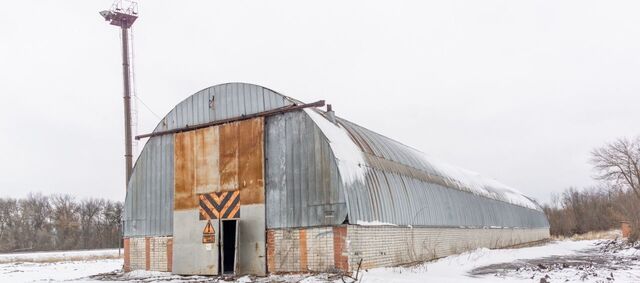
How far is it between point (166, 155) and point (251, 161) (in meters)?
4.23

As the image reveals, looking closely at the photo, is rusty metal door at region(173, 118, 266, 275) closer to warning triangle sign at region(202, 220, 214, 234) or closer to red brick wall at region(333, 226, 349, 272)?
warning triangle sign at region(202, 220, 214, 234)

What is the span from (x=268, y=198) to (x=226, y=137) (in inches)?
113

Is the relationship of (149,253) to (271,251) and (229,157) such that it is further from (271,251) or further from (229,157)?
(271,251)

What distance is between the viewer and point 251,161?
17.5 metres

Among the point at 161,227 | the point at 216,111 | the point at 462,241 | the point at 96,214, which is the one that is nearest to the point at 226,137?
the point at 216,111

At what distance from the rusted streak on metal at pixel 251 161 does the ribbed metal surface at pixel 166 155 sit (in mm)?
617

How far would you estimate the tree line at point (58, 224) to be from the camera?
228 ft

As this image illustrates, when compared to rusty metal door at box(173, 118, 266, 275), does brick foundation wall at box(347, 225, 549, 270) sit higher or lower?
lower

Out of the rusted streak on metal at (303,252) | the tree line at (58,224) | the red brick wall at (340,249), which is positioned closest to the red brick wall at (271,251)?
the rusted streak on metal at (303,252)

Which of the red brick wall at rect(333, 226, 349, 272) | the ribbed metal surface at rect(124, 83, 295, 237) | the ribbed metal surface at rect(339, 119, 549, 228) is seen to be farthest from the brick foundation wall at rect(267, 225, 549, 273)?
the ribbed metal surface at rect(124, 83, 295, 237)

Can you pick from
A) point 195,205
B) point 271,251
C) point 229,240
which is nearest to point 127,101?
point 229,240

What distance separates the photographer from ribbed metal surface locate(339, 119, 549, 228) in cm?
1642

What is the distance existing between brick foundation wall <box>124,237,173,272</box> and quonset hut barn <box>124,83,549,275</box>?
39 mm

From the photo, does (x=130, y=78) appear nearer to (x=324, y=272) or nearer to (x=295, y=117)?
(x=295, y=117)
